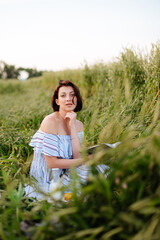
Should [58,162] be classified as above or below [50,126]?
below

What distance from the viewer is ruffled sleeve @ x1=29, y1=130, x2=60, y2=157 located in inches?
61.2

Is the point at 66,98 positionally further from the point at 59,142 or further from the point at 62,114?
the point at 59,142

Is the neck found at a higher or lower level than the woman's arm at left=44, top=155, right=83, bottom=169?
higher

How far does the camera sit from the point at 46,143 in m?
1.58

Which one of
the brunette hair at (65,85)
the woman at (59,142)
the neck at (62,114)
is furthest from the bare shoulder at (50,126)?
the brunette hair at (65,85)

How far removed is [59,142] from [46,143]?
5.1 inches

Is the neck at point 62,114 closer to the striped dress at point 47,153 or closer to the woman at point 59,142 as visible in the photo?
the woman at point 59,142

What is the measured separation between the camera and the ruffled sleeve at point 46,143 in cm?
156

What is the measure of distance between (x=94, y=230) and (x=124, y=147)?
334 mm

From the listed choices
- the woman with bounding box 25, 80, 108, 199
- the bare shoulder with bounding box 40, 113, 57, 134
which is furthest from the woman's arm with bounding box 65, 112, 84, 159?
the bare shoulder with bounding box 40, 113, 57, 134

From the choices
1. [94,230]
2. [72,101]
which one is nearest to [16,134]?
[72,101]

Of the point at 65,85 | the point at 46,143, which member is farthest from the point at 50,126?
the point at 65,85

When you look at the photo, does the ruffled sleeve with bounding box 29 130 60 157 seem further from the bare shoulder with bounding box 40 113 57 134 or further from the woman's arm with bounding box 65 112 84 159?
the woman's arm with bounding box 65 112 84 159

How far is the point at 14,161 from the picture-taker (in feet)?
5.53
